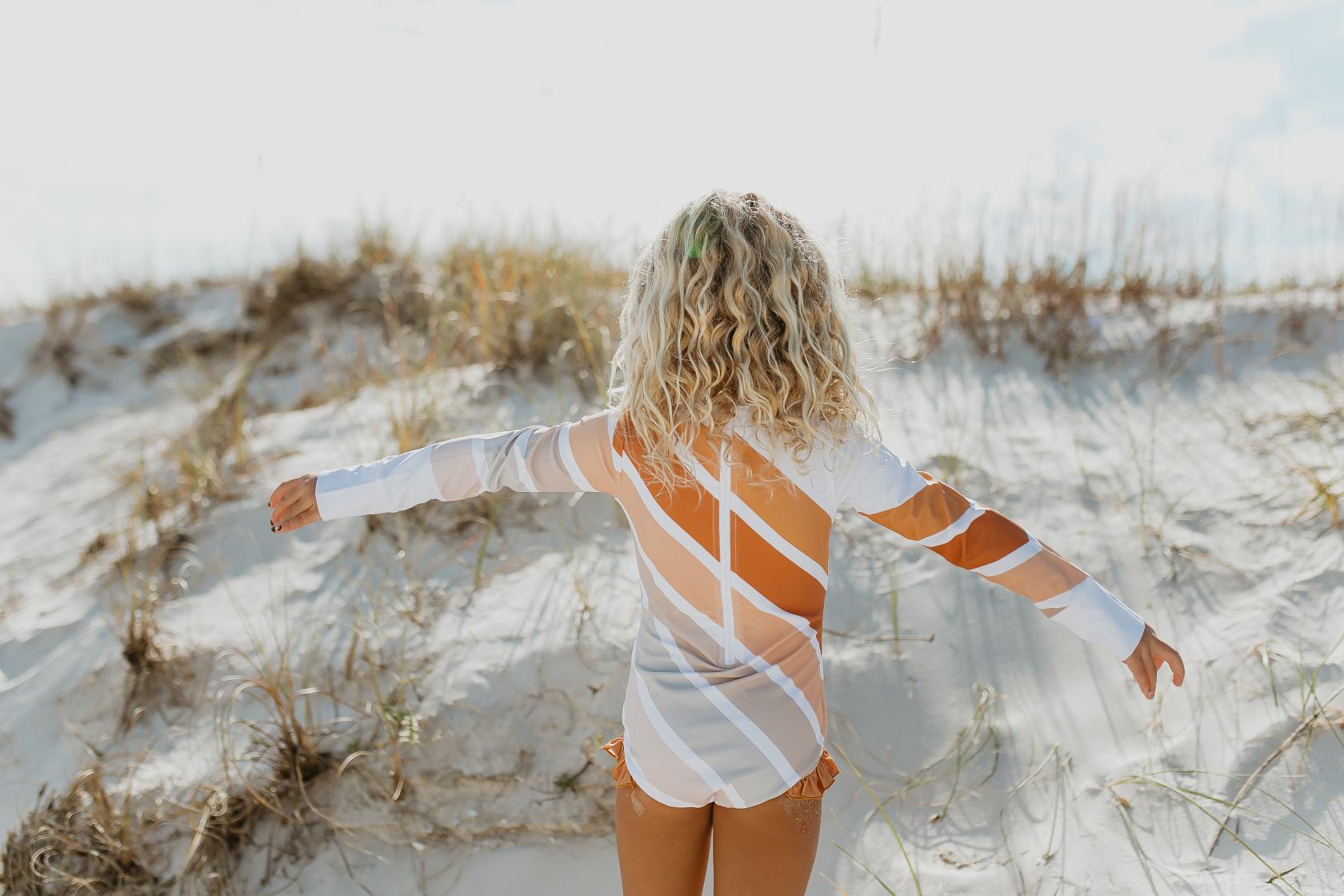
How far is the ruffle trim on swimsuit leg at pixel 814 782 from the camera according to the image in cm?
143

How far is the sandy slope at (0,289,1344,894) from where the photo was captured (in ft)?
6.95

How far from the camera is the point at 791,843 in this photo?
1425mm

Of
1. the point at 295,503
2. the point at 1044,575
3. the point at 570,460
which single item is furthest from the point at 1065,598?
the point at 295,503

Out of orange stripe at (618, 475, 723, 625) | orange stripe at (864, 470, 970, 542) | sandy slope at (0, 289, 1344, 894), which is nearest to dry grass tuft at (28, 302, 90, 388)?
sandy slope at (0, 289, 1344, 894)

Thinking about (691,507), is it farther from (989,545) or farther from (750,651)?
(989,545)

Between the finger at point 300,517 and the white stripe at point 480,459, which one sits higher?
the white stripe at point 480,459

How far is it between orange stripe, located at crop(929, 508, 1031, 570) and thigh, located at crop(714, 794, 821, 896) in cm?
49

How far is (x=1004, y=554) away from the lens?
142 centimetres

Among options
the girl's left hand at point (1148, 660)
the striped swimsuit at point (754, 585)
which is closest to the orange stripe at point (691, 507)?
the striped swimsuit at point (754, 585)

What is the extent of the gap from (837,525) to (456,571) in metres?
1.29

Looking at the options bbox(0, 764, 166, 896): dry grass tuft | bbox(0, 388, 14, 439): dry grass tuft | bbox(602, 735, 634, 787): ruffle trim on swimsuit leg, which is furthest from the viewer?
bbox(0, 388, 14, 439): dry grass tuft

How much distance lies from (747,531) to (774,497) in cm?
7

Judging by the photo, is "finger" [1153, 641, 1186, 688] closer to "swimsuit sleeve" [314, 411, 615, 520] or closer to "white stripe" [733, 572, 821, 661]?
"white stripe" [733, 572, 821, 661]

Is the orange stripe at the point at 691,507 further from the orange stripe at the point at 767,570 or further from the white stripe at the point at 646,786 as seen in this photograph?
the white stripe at the point at 646,786
